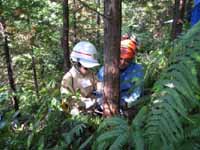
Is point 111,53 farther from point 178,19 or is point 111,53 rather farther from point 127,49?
point 178,19

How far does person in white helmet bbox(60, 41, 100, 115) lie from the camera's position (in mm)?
4444

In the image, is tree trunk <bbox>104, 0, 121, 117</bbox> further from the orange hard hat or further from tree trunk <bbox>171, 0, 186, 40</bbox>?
tree trunk <bbox>171, 0, 186, 40</bbox>

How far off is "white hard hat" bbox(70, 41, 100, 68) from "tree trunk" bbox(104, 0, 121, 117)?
4.41 ft

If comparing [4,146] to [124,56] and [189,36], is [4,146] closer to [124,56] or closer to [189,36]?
[124,56]

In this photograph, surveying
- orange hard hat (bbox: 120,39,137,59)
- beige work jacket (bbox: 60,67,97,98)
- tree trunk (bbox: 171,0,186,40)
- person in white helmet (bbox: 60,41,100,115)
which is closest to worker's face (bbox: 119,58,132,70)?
orange hard hat (bbox: 120,39,137,59)

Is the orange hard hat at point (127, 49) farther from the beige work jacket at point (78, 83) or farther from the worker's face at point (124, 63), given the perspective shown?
the beige work jacket at point (78, 83)

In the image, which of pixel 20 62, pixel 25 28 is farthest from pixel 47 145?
pixel 20 62

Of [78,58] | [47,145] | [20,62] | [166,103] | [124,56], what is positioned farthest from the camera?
[20,62]

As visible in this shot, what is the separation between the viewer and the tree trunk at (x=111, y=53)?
10.7 ft

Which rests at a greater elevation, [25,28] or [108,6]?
[108,6]

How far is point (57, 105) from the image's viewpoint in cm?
409

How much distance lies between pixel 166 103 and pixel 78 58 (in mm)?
2639

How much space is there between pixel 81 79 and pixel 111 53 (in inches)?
65.0

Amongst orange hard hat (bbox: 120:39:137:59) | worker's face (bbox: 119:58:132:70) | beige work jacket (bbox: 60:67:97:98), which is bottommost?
beige work jacket (bbox: 60:67:97:98)
